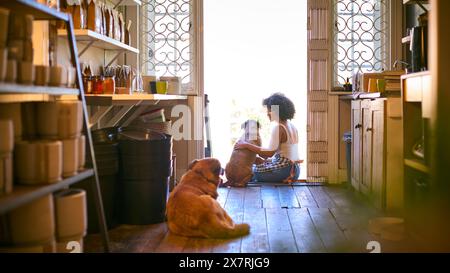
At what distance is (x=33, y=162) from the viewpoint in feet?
7.86

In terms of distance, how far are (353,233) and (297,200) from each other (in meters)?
1.34

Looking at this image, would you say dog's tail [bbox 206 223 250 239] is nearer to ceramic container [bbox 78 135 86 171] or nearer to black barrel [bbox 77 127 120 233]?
black barrel [bbox 77 127 120 233]

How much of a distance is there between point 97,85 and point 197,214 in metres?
1.40

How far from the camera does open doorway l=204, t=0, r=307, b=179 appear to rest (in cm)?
906

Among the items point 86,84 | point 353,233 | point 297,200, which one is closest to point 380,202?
point 353,233

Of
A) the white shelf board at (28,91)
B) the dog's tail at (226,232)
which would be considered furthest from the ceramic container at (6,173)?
the dog's tail at (226,232)

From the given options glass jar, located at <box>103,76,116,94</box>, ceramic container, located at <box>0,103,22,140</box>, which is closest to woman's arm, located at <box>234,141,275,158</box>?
glass jar, located at <box>103,76,116,94</box>

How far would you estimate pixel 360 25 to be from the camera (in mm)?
6199

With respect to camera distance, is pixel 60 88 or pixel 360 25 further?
pixel 360 25

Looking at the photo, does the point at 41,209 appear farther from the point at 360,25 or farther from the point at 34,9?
the point at 360,25

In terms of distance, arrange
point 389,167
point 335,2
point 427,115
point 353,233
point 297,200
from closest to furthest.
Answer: point 427,115, point 353,233, point 389,167, point 297,200, point 335,2

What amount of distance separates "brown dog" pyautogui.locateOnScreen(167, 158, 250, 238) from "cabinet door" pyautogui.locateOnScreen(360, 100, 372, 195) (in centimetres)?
141

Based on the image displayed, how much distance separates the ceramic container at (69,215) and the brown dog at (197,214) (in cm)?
118

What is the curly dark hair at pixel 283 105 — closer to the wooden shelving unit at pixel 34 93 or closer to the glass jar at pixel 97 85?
the glass jar at pixel 97 85
